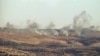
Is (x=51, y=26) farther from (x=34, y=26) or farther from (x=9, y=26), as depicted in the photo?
(x=9, y=26)

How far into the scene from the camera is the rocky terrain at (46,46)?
209 centimetres

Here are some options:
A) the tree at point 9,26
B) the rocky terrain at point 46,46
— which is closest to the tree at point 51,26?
the rocky terrain at point 46,46

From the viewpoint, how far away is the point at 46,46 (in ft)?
6.93

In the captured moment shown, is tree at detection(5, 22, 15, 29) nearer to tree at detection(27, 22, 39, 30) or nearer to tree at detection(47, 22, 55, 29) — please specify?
tree at detection(27, 22, 39, 30)

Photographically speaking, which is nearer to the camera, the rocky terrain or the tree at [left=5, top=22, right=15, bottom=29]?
the rocky terrain

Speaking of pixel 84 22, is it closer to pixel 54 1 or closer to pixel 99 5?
pixel 99 5

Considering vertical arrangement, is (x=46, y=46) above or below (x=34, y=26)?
below

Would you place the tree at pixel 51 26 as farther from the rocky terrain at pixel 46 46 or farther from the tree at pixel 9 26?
the tree at pixel 9 26

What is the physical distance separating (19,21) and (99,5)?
1.01 metres

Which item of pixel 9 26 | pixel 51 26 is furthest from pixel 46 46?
pixel 9 26

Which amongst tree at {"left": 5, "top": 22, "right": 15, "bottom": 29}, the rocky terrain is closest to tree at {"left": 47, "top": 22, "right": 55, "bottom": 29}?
the rocky terrain

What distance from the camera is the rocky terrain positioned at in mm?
2088

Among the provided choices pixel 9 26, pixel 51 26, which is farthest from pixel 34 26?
pixel 9 26

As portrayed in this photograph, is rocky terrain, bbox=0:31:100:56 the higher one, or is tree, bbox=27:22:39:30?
tree, bbox=27:22:39:30
